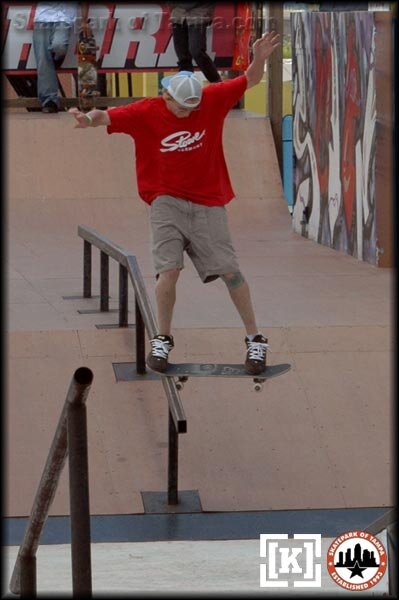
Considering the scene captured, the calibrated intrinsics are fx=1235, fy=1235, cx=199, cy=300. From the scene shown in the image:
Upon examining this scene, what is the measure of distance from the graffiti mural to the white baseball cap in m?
4.39

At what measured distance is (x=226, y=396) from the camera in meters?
7.98

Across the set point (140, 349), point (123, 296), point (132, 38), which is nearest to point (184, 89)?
point (140, 349)

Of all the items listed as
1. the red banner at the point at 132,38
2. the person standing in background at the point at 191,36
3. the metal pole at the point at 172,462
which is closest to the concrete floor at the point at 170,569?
the metal pole at the point at 172,462

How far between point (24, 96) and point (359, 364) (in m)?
9.80

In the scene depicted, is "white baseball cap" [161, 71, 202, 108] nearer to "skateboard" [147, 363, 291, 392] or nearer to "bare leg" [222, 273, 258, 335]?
"bare leg" [222, 273, 258, 335]

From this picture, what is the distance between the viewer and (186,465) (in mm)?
7441

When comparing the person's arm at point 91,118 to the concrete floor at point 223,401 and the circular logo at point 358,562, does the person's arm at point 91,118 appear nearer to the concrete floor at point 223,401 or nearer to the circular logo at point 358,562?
the concrete floor at point 223,401

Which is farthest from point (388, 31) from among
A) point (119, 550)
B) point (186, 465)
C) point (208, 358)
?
point (119, 550)

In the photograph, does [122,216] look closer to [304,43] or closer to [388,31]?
[304,43]

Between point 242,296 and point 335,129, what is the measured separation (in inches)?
208

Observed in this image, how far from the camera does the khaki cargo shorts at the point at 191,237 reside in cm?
712

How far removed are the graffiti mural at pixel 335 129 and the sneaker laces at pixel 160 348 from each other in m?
4.34


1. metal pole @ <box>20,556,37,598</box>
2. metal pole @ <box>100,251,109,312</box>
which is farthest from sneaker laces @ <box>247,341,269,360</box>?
metal pole @ <box>20,556,37,598</box>

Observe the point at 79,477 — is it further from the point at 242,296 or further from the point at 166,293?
the point at 242,296
